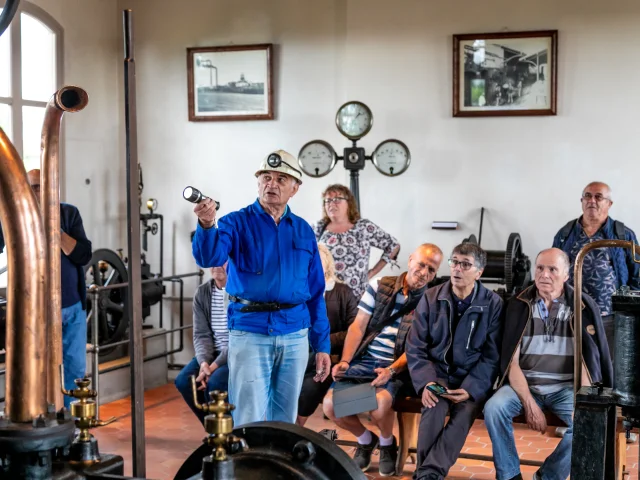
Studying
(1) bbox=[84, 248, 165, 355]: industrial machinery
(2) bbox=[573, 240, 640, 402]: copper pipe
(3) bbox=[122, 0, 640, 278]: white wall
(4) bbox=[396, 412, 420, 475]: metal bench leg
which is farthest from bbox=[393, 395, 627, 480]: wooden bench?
(1) bbox=[84, 248, 165, 355]: industrial machinery

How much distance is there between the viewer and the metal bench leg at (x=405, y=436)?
15.3ft

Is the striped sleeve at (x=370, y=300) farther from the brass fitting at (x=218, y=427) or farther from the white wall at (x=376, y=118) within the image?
the brass fitting at (x=218, y=427)

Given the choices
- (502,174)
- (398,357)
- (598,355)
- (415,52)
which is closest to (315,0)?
(415,52)

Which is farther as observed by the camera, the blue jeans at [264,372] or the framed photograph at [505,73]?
the framed photograph at [505,73]

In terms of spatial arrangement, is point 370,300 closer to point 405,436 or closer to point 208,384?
point 405,436

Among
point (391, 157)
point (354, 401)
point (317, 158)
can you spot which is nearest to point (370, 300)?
point (354, 401)

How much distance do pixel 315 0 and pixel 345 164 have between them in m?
1.44

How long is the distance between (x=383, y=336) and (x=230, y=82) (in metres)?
3.24

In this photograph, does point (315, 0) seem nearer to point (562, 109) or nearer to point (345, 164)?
point (345, 164)

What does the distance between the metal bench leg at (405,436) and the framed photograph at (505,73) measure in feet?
9.01

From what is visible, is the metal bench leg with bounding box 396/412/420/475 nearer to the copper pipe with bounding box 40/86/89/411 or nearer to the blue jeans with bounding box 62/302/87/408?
the blue jeans with bounding box 62/302/87/408

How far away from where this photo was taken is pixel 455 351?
4.39 m

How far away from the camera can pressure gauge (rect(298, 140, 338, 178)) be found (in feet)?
21.9

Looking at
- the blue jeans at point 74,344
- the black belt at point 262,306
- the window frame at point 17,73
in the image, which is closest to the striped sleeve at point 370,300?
the black belt at point 262,306
